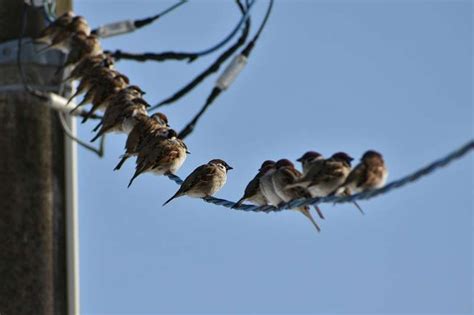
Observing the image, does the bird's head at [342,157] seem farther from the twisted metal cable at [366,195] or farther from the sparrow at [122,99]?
the sparrow at [122,99]

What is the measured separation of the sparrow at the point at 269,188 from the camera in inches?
403

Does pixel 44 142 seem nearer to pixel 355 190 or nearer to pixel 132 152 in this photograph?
pixel 132 152

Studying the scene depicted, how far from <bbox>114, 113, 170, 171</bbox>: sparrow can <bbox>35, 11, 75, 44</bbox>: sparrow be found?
1.83 metres

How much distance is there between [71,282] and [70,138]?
53.4 inches

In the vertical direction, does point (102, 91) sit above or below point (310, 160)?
below

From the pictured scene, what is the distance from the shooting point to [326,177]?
975 centimetres

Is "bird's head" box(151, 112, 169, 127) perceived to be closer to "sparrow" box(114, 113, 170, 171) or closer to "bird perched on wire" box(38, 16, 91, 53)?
"sparrow" box(114, 113, 170, 171)

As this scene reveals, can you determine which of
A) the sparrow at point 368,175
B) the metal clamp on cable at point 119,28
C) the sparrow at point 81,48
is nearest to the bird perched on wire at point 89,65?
the sparrow at point 81,48

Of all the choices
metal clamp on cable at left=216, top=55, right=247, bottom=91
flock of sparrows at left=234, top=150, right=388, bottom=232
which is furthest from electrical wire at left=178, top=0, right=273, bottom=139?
flock of sparrows at left=234, top=150, right=388, bottom=232

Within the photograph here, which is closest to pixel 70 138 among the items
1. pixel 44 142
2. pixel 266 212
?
pixel 44 142

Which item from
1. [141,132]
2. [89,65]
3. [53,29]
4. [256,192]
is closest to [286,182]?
[256,192]

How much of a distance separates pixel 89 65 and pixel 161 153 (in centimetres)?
232

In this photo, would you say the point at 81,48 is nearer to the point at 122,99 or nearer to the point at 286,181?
the point at 122,99

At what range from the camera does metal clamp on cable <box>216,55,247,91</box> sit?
47.1 ft
